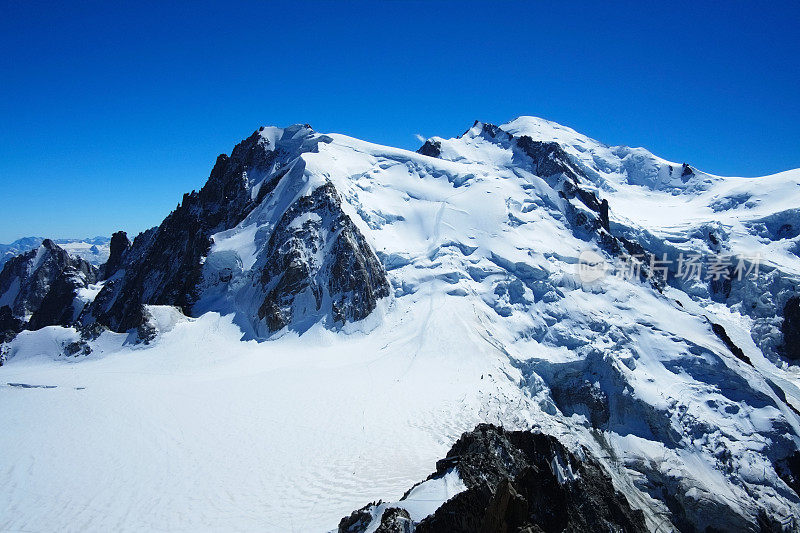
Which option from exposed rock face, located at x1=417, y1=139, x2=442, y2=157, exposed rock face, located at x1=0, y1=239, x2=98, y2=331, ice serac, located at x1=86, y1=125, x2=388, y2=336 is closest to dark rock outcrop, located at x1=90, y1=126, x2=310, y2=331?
ice serac, located at x1=86, y1=125, x2=388, y2=336

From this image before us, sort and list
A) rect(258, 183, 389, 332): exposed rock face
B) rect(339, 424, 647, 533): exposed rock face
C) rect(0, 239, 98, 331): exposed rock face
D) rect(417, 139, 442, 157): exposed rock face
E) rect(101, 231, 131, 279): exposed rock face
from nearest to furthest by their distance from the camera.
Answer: rect(339, 424, 647, 533): exposed rock face, rect(258, 183, 389, 332): exposed rock face, rect(0, 239, 98, 331): exposed rock face, rect(417, 139, 442, 157): exposed rock face, rect(101, 231, 131, 279): exposed rock face

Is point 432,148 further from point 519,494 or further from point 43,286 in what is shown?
point 43,286

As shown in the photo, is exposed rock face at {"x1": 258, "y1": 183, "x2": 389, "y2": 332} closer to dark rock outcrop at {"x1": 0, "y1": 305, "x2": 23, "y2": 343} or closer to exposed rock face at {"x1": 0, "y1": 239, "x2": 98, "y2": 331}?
exposed rock face at {"x1": 0, "y1": 239, "x2": 98, "y2": 331}

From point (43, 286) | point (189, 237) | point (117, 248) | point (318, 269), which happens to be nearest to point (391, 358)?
point (318, 269)

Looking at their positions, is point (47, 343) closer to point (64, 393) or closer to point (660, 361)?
point (64, 393)

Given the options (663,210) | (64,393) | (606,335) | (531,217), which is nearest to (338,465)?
(64,393)

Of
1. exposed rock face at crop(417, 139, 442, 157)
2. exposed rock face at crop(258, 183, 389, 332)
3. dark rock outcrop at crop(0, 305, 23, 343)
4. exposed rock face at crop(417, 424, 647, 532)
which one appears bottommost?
dark rock outcrop at crop(0, 305, 23, 343)

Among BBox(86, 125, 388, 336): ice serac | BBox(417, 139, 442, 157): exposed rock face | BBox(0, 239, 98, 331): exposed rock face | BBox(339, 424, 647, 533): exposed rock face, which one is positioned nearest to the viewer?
BBox(339, 424, 647, 533): exposed rock face
